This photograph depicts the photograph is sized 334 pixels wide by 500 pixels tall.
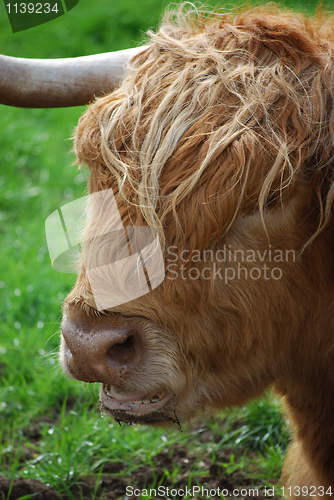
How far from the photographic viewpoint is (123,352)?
2080 millimetres

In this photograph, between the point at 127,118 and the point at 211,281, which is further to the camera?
the point at 127,118

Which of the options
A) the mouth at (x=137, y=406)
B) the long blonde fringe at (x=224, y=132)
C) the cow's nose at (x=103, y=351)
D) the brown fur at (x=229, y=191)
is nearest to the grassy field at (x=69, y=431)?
the mouth at (x=137, y=406)

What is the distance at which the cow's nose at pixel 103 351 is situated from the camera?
1.99m

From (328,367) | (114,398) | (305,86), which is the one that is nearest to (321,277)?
(328,367)

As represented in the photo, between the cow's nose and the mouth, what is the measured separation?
0.13m

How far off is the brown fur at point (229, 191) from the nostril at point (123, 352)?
6cm

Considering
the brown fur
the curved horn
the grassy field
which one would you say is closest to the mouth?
the brown fur

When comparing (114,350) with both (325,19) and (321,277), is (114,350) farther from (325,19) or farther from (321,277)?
(325,19)

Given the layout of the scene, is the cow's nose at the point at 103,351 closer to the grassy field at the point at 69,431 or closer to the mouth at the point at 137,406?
the mouth at the point at 137,406

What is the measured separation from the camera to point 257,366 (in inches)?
91.8

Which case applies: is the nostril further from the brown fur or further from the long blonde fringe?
the long blonde fringe

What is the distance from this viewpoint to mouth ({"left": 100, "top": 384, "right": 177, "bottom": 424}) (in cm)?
217

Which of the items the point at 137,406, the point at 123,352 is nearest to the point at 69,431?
the point at 137,406

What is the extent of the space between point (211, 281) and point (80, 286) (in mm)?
529
